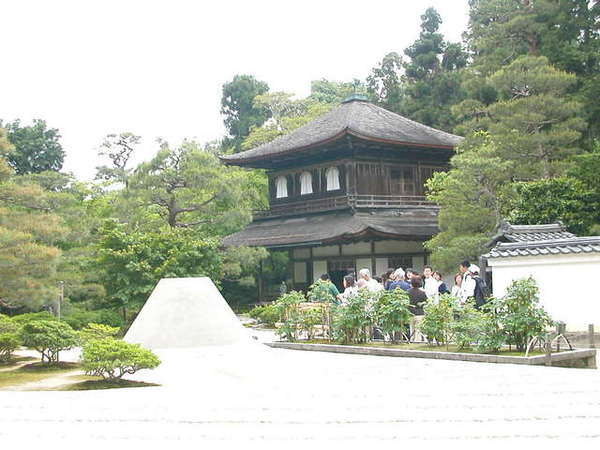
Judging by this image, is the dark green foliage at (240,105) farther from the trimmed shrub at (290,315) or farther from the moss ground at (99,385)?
the moss ground at (99,385)

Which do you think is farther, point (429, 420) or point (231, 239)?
point (231, 239)

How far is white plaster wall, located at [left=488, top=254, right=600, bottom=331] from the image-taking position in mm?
16547

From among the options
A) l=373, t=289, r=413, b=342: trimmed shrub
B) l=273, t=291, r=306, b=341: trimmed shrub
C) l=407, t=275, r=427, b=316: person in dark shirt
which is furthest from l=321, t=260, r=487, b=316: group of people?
l=273, t=291, r=306, b=341: trimmed shrub

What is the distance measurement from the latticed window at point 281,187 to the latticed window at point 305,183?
4.19 feet

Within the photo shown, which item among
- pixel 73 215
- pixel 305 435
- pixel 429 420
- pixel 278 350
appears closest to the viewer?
pixel 305 435

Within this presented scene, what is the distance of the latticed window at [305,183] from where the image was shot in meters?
35.4

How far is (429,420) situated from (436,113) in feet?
141

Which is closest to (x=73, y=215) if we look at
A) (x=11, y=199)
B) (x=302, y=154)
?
(x=11, y=199)

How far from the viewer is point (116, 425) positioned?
7656 millimetres

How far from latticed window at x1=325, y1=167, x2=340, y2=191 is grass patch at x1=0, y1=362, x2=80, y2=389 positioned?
2128cm

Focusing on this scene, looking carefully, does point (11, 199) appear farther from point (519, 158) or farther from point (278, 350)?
point (519, 158)

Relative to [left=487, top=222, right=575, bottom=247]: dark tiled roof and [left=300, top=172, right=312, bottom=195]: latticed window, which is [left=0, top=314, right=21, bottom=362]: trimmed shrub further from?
[left=300, top=172, right=312, bottom=195]: latticed window

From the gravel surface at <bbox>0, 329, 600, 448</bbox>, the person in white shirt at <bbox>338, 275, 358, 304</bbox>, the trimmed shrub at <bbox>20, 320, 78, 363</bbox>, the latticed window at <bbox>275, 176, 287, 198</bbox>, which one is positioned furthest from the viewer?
the latticed window at <bbox>275, 176, 287, 198</bbox>

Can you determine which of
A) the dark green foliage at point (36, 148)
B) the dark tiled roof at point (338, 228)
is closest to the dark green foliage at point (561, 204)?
the dark tiled roof at point (338, 228)
